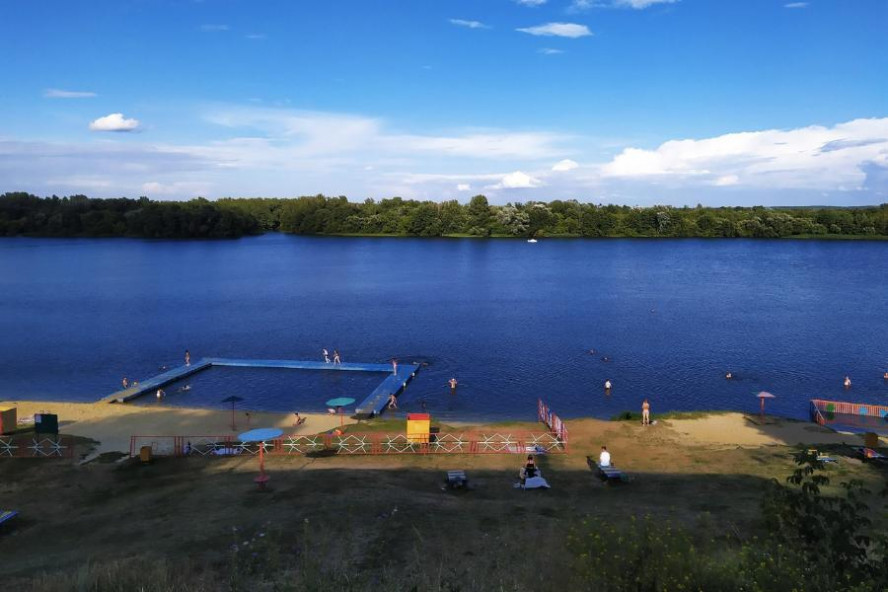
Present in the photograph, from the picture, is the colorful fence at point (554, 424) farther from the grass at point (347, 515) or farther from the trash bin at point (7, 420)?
the trash bin at point (7, 420)

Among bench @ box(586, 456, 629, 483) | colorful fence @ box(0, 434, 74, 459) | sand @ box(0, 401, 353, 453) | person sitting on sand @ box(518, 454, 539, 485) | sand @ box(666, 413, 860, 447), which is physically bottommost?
sand @ box(0, 401, 353, 453)

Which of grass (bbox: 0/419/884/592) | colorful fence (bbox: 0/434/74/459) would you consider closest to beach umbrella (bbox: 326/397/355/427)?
grass (bbox: 0/419/884/592)

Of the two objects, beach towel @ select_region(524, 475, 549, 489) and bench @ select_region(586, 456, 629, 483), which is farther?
bench @ select_region(586, 456, 629, 483)

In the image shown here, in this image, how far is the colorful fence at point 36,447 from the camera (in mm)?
28188

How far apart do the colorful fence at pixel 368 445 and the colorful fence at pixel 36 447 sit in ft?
9.84

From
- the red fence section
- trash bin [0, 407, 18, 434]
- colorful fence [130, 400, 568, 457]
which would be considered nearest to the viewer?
colorful fence [130, 400, 568, 457]

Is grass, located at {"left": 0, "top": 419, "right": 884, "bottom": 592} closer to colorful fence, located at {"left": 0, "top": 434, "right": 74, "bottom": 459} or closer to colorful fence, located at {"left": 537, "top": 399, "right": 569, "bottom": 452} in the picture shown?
colorful fence, located at {"left": 537, "top": 399, "right": 569, "bottom": 452}

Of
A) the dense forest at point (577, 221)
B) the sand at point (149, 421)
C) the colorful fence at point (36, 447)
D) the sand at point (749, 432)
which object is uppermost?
the dense forest at point (577, 221)

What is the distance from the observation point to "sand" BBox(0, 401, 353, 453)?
33594mm

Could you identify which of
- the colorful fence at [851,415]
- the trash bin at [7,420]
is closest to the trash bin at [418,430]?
the trash bin at [7,420]

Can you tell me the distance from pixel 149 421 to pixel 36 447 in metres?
7.93

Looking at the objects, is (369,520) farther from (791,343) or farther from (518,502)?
(791,343)

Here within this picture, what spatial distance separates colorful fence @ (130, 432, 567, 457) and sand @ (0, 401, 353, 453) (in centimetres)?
244

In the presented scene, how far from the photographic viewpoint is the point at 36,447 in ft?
92.8
